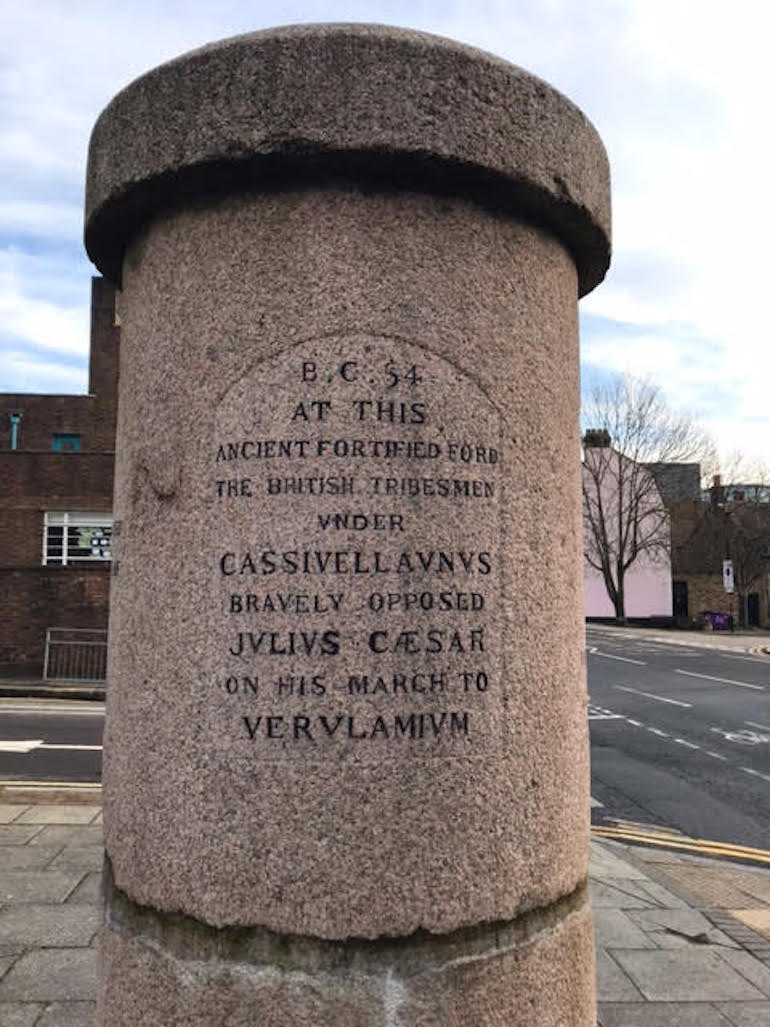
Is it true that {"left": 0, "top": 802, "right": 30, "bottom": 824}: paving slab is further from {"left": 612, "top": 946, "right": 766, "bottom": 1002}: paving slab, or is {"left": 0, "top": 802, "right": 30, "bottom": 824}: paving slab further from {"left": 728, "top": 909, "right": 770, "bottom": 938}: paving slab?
{"left": 728, "top": 909, "right": 770, "bottom": 938}: paving slab

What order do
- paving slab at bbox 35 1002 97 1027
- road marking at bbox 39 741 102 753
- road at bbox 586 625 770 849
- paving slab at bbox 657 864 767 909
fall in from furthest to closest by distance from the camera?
1. road marking at bbox 39 741 102 753
2. road at bbox 586 625 770 849
3. paving slab at bbox 657 864 767 909
4. paving slab at bbox 35 1002 97 1027

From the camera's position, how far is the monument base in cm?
216

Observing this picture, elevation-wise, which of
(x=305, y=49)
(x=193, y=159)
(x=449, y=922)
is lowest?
(x=449, y=922)

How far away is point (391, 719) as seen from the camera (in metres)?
2.27

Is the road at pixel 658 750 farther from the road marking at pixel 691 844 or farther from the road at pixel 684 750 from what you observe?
the road marking at pixel 691 844

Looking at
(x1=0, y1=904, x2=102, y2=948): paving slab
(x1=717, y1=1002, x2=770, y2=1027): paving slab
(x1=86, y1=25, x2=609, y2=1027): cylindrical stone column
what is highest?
(x1=86, y1=25, x2=609, y2=1027): cylindrical stone column

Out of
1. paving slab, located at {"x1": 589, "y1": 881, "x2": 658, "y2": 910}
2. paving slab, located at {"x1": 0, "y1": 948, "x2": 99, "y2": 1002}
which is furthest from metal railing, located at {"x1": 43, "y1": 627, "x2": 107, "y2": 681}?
paving slab, located at {"x1": 0, "y1": 948, "x2": 99, "y2": 1002}

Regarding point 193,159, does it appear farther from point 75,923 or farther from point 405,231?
point 75,923

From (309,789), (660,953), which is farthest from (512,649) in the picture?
(660,953)

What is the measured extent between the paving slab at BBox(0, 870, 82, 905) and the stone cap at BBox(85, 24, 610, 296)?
4194 millimetres

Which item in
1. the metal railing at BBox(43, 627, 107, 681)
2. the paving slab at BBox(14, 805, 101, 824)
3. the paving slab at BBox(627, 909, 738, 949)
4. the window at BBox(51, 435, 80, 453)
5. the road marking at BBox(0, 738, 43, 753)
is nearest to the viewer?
the paving slab at BBox(627, 909, 738, 949)

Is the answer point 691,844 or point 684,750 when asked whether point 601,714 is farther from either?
point 691,844

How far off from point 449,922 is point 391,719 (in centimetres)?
51

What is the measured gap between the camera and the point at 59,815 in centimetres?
726
